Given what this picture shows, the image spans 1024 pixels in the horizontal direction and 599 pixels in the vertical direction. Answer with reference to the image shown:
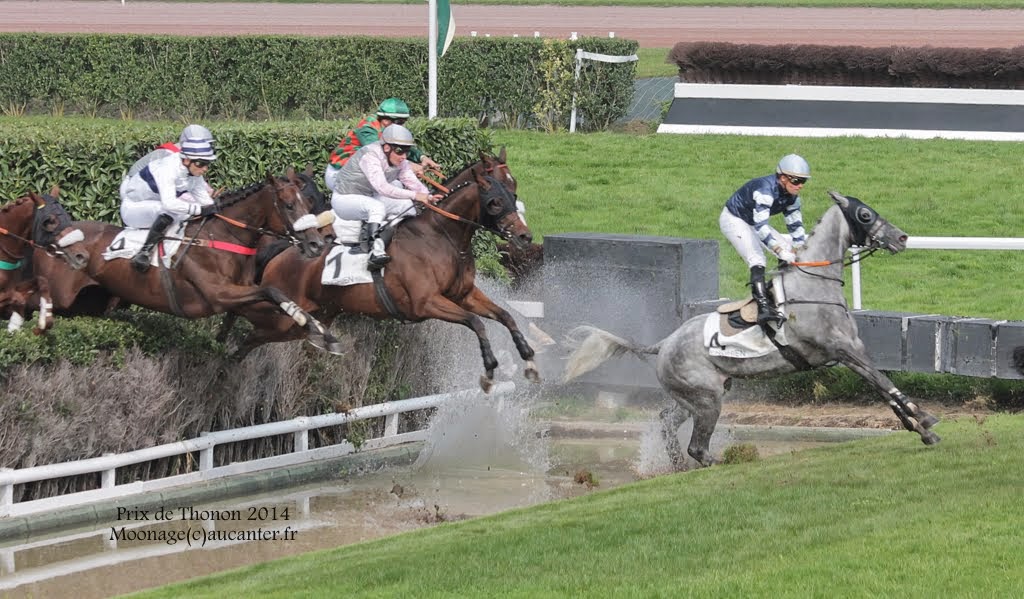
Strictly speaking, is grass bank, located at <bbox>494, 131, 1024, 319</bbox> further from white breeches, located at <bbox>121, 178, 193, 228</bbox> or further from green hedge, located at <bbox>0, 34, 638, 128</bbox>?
white breeches, located at <bbox>121, 178, 193, 228</bbox>

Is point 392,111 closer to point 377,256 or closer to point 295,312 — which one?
point 377,256

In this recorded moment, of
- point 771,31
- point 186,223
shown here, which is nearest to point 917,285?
point 186,223

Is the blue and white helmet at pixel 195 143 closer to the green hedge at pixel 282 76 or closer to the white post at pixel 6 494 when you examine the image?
the white post at pixel 6 494

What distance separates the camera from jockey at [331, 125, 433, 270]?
11.9 meters

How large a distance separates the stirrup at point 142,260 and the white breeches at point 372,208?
1648 mm

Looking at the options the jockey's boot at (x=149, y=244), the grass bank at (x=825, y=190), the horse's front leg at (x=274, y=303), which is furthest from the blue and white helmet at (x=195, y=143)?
the grass bank at (x=825, y=190)

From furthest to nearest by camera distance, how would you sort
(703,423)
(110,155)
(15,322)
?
(110,155) < (15,322) < (703,423)

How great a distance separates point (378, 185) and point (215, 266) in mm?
1438

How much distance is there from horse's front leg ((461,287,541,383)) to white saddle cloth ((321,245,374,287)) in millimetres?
828

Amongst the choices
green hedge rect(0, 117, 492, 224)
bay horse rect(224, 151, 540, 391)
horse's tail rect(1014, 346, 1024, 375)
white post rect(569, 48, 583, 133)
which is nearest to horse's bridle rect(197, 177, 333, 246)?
bay horse rect(224, 151, 540, 391)

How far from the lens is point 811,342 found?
10.4m

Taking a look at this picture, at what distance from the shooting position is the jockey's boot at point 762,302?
10.4 m

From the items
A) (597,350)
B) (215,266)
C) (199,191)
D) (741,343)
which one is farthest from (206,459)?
(741,343)

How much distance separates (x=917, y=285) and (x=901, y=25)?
18.7m
